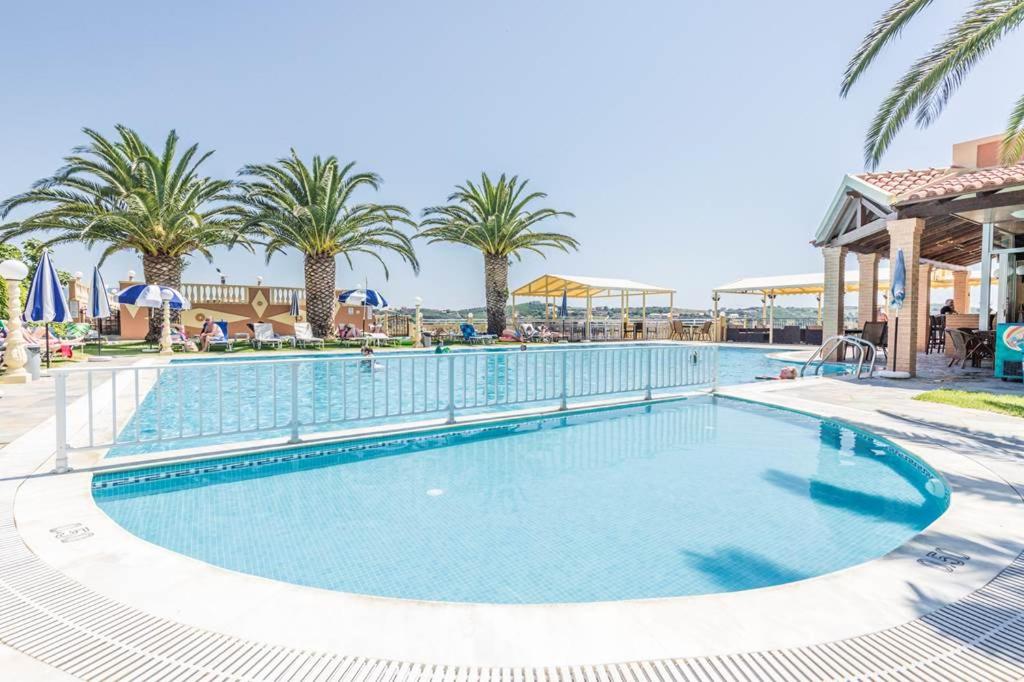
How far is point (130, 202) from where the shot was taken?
679 inches

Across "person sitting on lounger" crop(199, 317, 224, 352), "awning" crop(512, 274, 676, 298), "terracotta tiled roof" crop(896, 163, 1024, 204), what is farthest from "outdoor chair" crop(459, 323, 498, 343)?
"terracotta tiled roof" crop(896, 163, 1024, 204)

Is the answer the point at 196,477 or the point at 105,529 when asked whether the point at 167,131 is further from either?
the point at 105,529

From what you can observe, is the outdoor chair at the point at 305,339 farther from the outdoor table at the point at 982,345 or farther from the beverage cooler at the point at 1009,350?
the outdoor table at the point at 982,345

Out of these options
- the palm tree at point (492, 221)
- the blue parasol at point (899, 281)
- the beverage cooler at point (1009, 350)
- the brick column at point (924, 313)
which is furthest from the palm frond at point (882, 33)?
the palm tree at point (492, 221)

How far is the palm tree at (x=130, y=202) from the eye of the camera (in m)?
17.2

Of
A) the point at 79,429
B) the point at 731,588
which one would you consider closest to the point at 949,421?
the point at 731,588

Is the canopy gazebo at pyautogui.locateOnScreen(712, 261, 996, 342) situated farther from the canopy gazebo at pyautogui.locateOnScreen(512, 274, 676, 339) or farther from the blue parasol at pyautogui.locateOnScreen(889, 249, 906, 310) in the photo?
the blue parasol at pyautogui.locateOnScreen(889, 249, 906, 310)

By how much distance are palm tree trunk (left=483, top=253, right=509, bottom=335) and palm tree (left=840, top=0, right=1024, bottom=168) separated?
17067 mm

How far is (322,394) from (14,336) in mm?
5964

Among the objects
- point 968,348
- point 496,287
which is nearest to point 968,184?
point 968,348

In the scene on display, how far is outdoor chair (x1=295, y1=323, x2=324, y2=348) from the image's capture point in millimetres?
19734

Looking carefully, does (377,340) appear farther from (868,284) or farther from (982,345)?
(982,345)

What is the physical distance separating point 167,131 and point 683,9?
56.0ft

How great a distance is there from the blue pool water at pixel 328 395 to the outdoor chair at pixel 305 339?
18.0 feet
